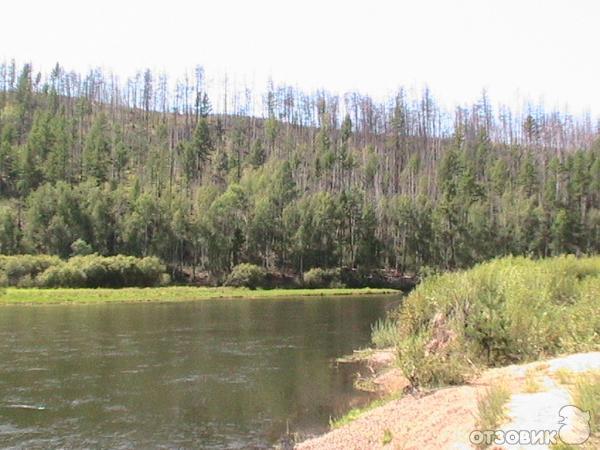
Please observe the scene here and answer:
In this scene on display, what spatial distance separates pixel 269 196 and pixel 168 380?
301 feet

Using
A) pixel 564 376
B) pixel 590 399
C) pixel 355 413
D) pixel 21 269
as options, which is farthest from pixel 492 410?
pixel 21 269

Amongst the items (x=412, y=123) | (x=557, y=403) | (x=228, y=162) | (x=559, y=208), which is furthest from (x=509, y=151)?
(x=557, y=403)

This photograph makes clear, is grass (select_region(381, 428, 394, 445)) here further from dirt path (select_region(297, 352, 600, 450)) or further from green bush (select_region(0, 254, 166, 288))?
green bush (select_region(0, 254, 166, 288))

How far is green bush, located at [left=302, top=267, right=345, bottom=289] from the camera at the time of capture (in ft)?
348

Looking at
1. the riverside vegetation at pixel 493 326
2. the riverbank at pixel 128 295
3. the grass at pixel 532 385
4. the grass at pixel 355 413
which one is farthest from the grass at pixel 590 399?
the riverbank at pixel 128 295

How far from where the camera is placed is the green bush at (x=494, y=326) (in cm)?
1972

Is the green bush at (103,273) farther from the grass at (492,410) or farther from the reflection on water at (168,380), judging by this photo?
the grass at (492,410)

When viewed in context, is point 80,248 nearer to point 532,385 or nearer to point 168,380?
point 168,380

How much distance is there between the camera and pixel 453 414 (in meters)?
14.8

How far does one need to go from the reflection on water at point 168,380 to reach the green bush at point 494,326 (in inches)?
172

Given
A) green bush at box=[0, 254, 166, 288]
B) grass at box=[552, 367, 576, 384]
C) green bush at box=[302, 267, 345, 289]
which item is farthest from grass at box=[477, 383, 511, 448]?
green bush at box=[302, 267, 345, 289]

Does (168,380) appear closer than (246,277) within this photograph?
Yes

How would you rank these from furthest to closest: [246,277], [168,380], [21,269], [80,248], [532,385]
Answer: [246,277] → [80,248] → [21,269] → [168,380] → [532,385]

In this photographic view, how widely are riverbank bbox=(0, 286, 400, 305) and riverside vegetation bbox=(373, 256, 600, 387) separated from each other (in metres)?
55.4
